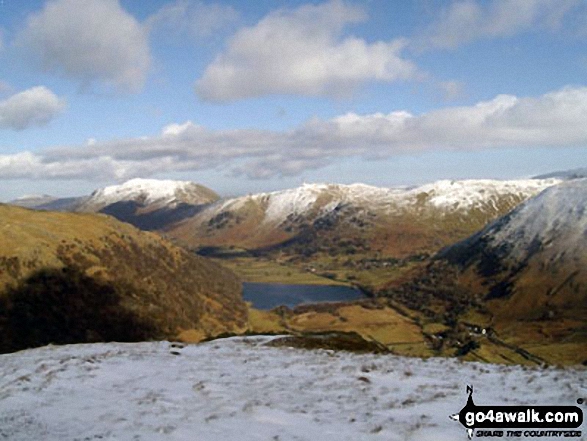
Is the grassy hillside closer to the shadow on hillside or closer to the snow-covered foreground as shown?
the shadow on hillside

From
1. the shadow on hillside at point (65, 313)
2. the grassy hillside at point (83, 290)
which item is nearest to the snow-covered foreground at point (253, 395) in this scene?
the shadow on hillside at point (65, 313)

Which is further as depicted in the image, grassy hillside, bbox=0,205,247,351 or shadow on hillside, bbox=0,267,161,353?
grassy hillside, bbox=0,205,247,351

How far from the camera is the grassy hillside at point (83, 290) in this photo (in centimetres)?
12080

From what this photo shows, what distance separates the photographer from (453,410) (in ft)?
49.0

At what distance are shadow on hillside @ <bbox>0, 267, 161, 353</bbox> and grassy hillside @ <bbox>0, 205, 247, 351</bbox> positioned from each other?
225 millimetres

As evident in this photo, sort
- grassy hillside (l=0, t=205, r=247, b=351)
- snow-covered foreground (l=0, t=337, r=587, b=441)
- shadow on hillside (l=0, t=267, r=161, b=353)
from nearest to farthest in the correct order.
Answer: snow-covered foreground (l=0, t=337, r=587, b=441)
shadow on hillside (l=0, t=267, r=161, b=353)
grassy hillside (l=0, t=205, r=247, b=351)

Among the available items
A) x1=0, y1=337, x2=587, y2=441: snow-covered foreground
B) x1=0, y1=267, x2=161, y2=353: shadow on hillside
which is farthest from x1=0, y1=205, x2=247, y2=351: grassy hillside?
x1=0, y1=337, x2=587, y2=441: snow-covered foreground

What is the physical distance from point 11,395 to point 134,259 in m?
172

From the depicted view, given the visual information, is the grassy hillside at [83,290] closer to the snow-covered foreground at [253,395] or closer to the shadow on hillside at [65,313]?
the shadow on hillside at [65,313]

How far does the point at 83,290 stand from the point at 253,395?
137 metres

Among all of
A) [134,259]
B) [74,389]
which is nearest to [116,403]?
[74,389]

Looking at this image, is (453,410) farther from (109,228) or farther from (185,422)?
(109,228)

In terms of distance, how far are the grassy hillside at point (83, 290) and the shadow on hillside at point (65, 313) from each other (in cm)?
22

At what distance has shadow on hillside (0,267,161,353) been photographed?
114562 millimetres
